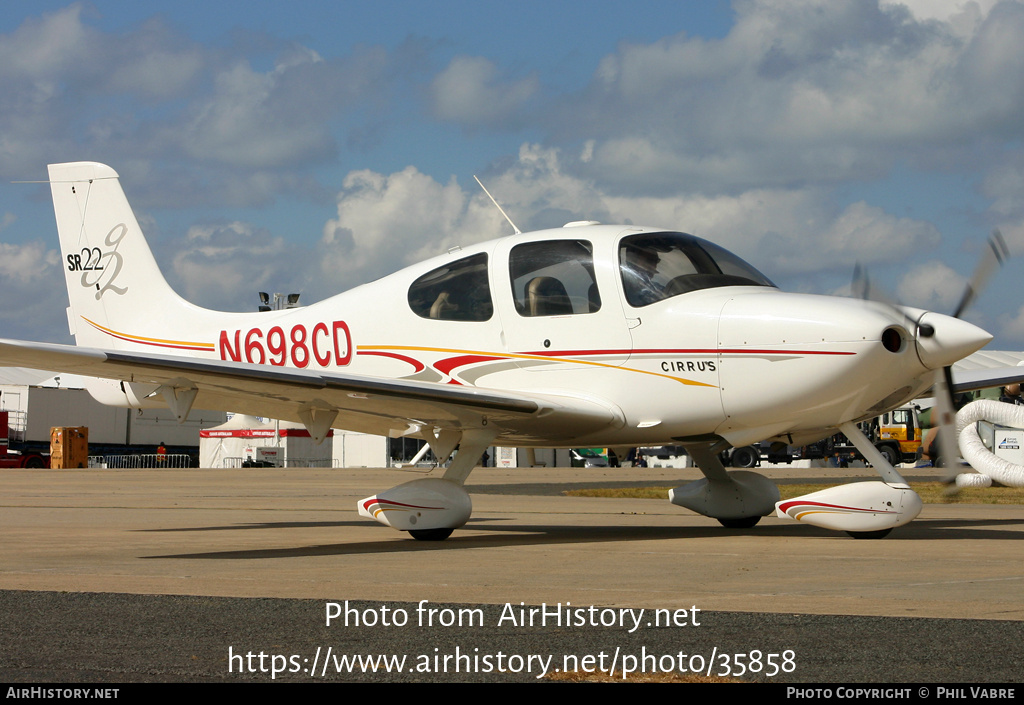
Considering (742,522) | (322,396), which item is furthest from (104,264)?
(742,522)

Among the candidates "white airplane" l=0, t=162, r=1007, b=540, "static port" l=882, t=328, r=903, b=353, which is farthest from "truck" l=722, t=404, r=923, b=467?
"static port" l=882, t=328, r=903, b=353

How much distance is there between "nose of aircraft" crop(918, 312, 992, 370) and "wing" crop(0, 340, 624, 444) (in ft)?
8.87

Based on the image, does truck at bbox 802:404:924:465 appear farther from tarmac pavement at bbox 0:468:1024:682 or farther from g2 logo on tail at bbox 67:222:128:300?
g2 logo on tail at bbox 67:222:128:300

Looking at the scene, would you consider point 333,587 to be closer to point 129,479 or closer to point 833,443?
point 129,479

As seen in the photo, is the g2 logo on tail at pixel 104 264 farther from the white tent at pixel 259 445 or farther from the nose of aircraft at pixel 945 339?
the white tent at pixel 259 445

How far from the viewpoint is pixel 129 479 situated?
95.5 ft

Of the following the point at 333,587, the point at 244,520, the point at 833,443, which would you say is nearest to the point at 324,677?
the point at 333,587

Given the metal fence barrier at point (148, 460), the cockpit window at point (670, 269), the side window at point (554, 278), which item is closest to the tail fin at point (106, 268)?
the side window at point (554, 278)

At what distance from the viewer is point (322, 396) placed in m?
9.57

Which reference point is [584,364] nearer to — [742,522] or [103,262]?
[742,522]

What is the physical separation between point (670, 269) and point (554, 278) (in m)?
1.11

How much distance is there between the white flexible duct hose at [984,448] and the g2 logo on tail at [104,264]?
15.6 metres

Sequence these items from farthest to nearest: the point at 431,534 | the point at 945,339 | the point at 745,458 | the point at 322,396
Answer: the point at 745,458 < the point at 431,534 < the point at 322,396 < the point at 945,339

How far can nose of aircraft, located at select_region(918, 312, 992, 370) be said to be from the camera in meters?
8.38
